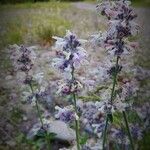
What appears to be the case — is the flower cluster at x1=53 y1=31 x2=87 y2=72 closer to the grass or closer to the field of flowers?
the field of flowers

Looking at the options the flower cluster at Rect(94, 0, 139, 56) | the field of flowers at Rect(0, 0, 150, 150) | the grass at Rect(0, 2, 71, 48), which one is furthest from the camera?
the grass at Rect(0, 2, 71, 48)

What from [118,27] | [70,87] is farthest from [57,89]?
[118,27]

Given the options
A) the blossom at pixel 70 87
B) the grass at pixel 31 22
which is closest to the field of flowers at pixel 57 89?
the grass at pixel 31 22

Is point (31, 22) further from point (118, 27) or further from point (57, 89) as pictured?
point (118, 27)

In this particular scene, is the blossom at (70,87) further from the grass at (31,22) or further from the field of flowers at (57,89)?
the grass at (31,22)

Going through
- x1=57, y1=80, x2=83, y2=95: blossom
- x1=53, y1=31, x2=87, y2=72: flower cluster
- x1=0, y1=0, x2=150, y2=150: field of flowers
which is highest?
x1=53, y1=31, x2=87, y2=72: flower cluster

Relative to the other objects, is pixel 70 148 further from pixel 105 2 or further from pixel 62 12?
pixel 105 2

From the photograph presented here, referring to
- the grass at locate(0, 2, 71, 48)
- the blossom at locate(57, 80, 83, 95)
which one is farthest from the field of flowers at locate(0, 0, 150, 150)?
the blossom at locate(57, 80, 83, 95)

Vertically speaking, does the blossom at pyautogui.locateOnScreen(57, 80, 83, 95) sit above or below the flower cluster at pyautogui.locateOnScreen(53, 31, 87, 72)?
below

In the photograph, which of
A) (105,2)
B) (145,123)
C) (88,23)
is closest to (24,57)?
(105,2)
